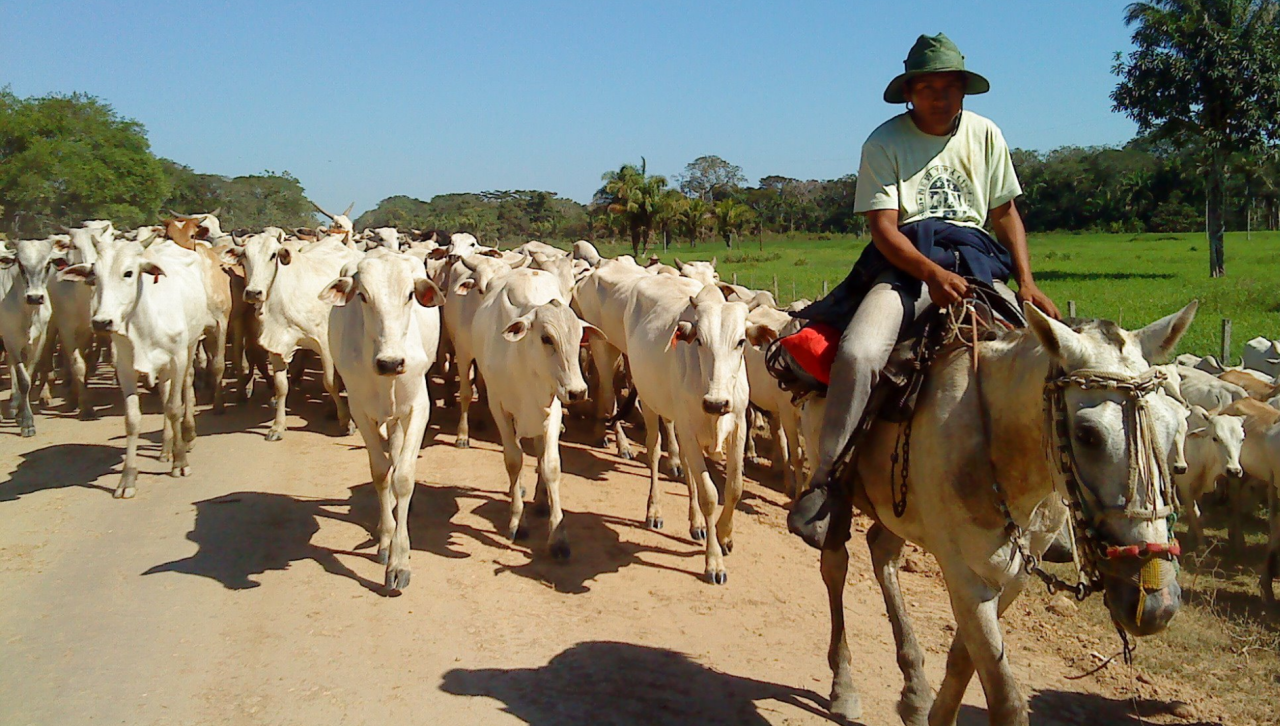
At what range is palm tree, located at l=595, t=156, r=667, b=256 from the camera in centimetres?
4584

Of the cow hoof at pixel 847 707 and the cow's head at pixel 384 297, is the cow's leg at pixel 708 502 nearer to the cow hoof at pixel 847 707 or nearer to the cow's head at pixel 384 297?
the cow hoof at pixel 847 707

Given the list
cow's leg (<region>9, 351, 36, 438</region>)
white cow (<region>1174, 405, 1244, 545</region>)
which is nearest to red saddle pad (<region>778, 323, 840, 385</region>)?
white cow (<region>1174, 405, 1244, 545</region>)

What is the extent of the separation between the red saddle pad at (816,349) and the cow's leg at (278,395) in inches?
325

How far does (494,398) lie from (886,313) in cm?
492

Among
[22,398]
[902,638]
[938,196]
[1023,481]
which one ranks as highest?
[938,196]

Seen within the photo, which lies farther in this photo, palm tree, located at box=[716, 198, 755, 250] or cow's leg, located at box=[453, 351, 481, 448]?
palm tree, located at box=[716, 198, 755, 250]

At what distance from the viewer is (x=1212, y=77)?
111ft

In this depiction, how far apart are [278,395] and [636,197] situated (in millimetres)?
35582

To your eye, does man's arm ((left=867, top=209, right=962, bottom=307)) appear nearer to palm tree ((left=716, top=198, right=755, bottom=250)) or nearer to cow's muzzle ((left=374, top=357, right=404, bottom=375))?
cow's muzzle ((left=374, top=357, right=404, bottom=375))

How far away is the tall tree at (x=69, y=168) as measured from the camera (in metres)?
35.8

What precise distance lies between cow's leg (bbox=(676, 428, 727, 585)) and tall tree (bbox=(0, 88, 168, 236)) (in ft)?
111

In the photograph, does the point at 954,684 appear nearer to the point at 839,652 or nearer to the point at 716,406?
the point at 839,652

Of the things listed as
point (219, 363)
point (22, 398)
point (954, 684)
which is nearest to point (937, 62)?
point (954, 684)

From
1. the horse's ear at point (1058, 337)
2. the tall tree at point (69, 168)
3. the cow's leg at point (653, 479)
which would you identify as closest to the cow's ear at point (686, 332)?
the cow's leg at point (653, 479)
